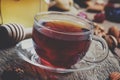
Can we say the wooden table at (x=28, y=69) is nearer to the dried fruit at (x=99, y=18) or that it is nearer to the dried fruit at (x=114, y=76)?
the dried fruit at (x=114, y=76)

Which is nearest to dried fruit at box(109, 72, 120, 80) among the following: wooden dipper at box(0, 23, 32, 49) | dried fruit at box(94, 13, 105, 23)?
wooden dipper at box(0, 23, 32, 49)

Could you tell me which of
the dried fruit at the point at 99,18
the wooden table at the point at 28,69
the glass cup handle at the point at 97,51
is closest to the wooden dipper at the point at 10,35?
the wooden table at the point at 28,69

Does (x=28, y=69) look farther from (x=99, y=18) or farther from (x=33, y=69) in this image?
(x=99, y=18)

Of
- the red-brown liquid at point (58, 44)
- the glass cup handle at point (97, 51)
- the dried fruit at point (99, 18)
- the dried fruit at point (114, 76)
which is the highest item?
the red-brown liquid at point (58, 44)

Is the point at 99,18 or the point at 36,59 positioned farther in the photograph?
the point at 99,18

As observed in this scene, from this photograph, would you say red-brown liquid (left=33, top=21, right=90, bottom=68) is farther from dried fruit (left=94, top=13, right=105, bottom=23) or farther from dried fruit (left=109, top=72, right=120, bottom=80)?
dried fruit (left=94, top=13, right=105, bottom=23)

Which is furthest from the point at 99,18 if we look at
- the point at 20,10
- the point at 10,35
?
the point at 10,35

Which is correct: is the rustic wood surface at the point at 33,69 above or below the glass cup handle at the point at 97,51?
below
